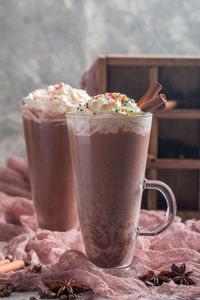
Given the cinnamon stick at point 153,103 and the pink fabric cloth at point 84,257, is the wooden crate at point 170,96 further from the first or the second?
the cinnamon stick at point 153,103

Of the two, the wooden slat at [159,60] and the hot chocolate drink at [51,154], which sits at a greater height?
the wooden slat at [159,60]

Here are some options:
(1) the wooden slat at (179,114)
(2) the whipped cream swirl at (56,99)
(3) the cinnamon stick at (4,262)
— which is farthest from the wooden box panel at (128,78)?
(3) the cinnamon stick at (4,262)

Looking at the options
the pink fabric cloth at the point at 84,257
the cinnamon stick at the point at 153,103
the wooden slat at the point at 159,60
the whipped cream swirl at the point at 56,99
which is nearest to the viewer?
the pink fabric cloth at the point at 84,257

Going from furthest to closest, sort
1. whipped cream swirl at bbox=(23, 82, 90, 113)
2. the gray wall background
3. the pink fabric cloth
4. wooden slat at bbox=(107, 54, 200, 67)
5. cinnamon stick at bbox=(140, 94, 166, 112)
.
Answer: the gray wall background < wooden slat at bbox=(107, 54, 200, 67) < whipped cream swirl at bbox=(23, 82, 90, 113) < cinnamon stick at bbox=(140, 94, 166, 112) < the pink fabric cloth

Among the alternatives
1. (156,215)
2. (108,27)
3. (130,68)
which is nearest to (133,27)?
(108,27)

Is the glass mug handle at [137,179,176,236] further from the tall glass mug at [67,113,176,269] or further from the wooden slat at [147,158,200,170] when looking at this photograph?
the wooden slat at [147,158,200,170]

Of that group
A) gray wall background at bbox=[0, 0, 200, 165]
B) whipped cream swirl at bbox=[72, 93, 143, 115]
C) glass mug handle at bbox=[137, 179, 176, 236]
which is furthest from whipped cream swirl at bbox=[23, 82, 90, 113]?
gray wall background at bbox=[0, 0, 200, 165]
